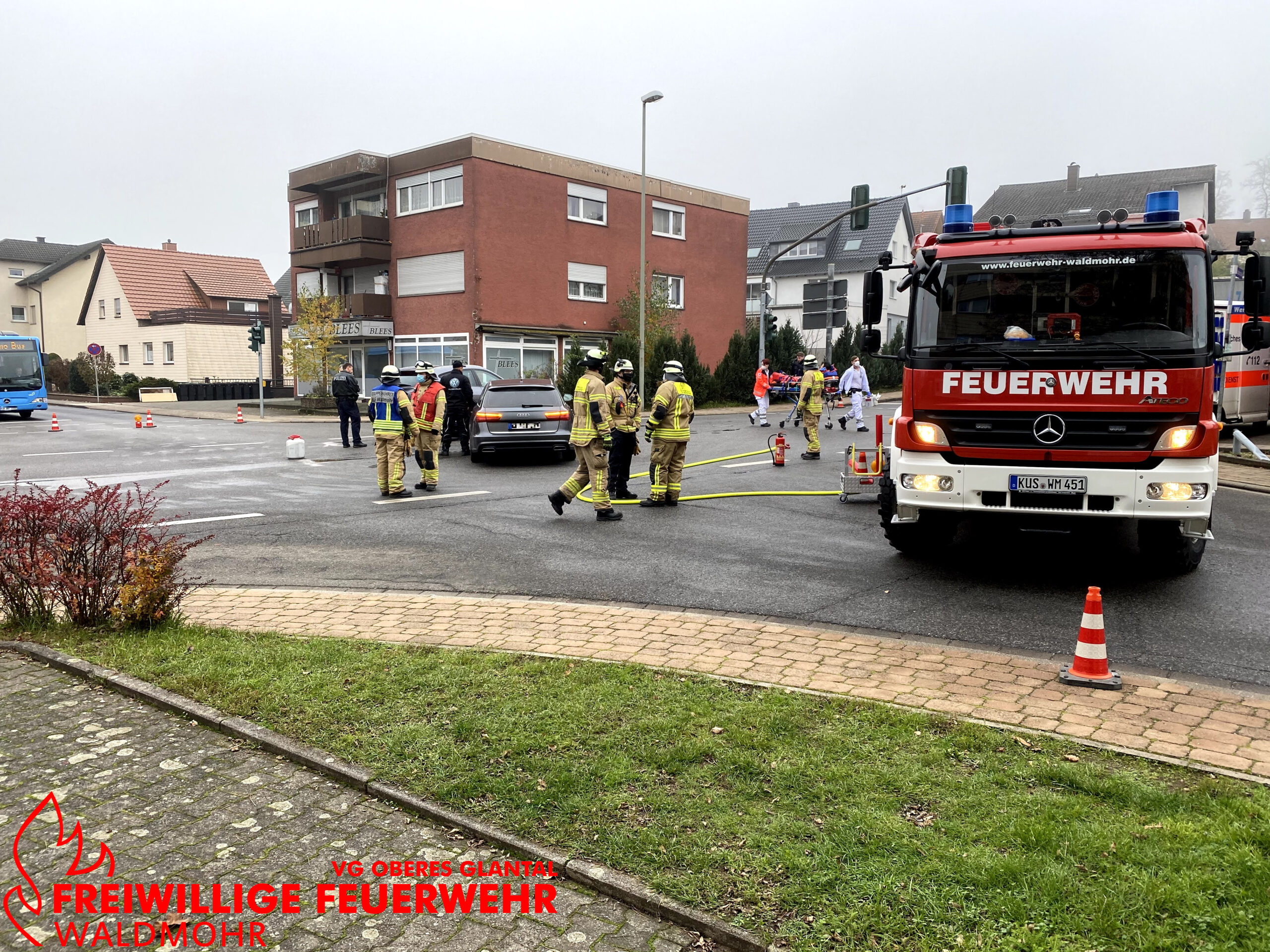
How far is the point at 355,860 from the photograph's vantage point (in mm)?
3311

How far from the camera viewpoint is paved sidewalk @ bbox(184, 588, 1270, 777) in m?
4.44

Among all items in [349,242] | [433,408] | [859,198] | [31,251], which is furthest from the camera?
[31,251]

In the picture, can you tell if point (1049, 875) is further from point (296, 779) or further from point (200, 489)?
point (200, 489)

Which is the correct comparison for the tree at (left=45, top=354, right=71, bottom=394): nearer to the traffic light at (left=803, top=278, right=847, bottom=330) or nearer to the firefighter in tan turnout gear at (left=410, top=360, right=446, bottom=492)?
the traffic light at (left=803, top=278, right=847, bottom=330)

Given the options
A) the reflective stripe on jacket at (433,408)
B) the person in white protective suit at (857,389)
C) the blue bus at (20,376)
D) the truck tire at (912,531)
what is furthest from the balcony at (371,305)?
the truck tire at (912,531)

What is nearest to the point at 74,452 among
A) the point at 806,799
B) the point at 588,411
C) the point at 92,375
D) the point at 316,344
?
the point at 588,411

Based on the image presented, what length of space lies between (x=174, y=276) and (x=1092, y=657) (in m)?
61.8

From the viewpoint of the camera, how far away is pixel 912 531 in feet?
27.5

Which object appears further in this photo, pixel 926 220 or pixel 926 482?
pixel 926 220

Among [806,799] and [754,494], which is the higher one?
[754,494]

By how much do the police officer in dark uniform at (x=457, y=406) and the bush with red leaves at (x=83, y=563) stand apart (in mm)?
12902

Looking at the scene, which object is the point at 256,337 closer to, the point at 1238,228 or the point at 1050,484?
the point at 1050,484

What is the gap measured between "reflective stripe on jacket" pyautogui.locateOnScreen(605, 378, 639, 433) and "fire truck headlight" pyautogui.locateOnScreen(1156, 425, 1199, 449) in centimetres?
580

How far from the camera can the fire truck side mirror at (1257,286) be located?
711 centimetres
